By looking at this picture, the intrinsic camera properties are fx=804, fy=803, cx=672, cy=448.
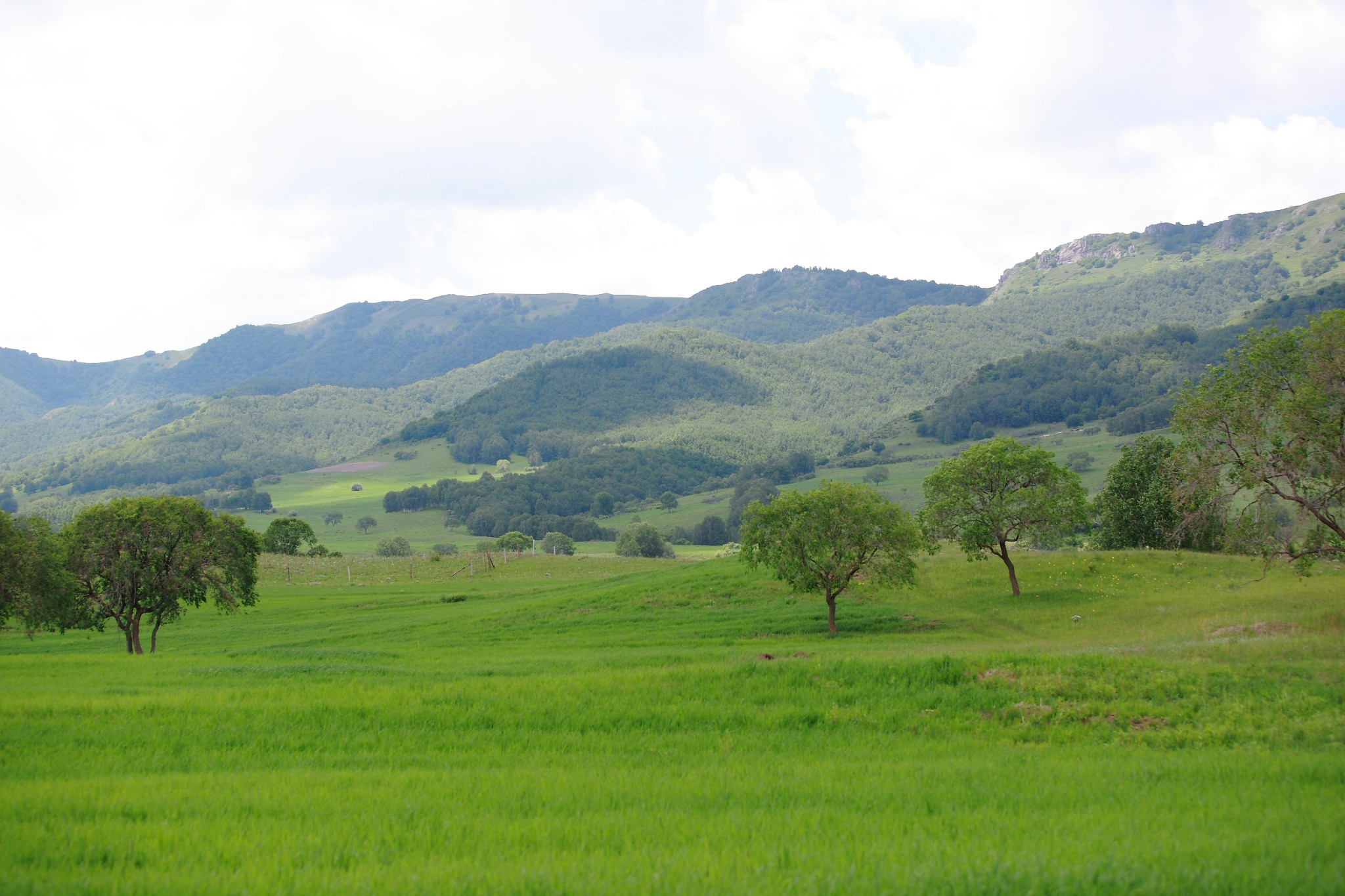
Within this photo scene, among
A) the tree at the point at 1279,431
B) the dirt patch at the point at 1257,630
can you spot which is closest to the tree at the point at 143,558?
the dirt patch at the point at 1257,630

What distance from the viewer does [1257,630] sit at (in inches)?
868

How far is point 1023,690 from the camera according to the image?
560 inches

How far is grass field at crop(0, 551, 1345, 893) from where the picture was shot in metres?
6.46

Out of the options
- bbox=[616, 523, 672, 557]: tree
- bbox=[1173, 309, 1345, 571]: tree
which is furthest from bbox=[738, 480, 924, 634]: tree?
bbox=[616, 523, 672, 557]: tree

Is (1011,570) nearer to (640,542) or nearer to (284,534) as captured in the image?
(640,542)

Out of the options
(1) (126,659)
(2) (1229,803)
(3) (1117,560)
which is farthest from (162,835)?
(3) (1117,560)

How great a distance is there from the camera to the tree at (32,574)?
27.9 meters

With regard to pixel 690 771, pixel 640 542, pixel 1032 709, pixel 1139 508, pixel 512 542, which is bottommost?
pixel 640 542

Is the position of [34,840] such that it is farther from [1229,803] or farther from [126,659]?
[126,659]

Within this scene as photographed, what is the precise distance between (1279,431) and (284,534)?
95978mm

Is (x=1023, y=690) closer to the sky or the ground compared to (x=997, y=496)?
closer to the ground

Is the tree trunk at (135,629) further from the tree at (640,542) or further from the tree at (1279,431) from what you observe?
the tree at (640,542)

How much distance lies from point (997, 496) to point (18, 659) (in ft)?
133

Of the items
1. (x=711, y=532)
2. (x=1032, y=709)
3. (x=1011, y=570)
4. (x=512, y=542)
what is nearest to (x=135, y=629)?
(x=1032, y=709)
